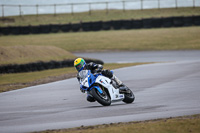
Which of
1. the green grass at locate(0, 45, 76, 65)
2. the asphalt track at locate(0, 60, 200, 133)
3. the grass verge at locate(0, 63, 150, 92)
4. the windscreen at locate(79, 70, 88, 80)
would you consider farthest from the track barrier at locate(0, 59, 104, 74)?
the windscreen at locate(79, 70, 88, 80)

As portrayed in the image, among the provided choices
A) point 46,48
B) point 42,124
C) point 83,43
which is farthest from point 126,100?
point 83,43

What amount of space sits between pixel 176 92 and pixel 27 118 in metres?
4.90

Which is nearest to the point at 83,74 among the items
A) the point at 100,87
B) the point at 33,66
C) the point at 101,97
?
the point at 100,87

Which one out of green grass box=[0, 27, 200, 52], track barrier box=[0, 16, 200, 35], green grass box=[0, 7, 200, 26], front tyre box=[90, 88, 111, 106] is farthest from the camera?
green grass box=[0, 7, 200, 26]

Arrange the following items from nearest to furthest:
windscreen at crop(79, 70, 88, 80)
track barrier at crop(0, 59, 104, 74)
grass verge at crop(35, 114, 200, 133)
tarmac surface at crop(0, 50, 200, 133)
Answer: grass verge at crop(35, 114, 200, 133), tarmac surface at crop(0, 50, 200, 133), windscreen at crop(79, 70, 88, 80), track barrier at crop(0, 59, 104, 74)

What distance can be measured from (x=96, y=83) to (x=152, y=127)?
9.84 ft

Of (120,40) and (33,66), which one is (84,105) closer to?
(33,66)

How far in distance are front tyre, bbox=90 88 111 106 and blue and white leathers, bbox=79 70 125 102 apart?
7 centimetres

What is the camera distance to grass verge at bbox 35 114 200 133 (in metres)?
6.63

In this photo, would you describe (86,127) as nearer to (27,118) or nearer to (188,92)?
(27,118)

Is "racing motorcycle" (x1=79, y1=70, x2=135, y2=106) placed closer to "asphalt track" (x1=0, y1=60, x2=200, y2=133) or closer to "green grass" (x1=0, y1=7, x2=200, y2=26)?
"asphalt track" (x1=0, y1=60, x2=200, y2=133)

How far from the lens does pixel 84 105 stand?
10266mm

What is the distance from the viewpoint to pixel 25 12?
52.2m

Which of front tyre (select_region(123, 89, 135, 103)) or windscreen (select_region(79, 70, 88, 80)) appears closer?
windscreen (select_region(79, 70, 88, 80))
